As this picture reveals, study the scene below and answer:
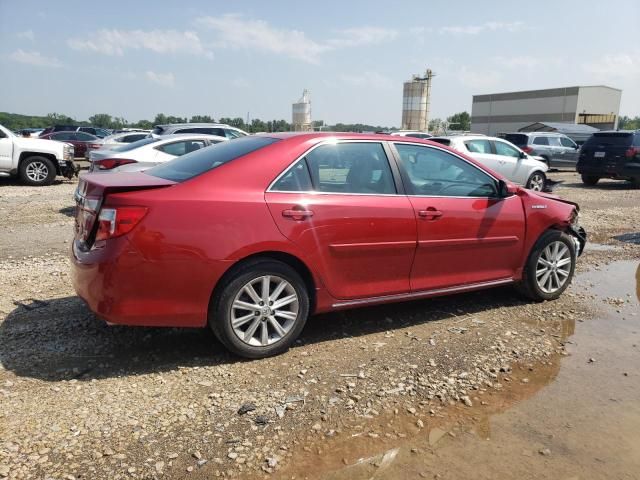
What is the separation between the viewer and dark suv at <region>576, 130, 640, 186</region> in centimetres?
1540

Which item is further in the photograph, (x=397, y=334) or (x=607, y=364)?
(x=397, y=334)

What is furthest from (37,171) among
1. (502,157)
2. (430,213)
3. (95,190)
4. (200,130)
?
(430,213)

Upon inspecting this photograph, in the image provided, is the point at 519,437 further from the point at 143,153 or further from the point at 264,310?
the point at 143,153

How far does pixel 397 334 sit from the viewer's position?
4.35 m

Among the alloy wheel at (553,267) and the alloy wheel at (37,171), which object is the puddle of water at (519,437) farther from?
the alloy wheel at (37,171)

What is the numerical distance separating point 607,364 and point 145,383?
3.33 meters

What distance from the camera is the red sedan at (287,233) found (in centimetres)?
336

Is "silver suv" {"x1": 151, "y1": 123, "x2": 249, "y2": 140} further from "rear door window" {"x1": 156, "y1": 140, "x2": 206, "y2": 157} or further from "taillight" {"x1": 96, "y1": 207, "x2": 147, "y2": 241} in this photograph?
"taillight" {"x1": 96, "y1": 207, "x2": 147, "y2": 241}

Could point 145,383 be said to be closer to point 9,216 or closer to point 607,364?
point 607,364

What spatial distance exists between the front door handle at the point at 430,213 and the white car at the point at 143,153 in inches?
211

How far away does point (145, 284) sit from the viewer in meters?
3.34

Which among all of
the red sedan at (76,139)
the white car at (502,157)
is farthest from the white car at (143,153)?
the red sedan at (76,139)

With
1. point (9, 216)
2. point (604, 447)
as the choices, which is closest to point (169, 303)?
point (604, 447)

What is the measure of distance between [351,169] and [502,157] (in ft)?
34.4
